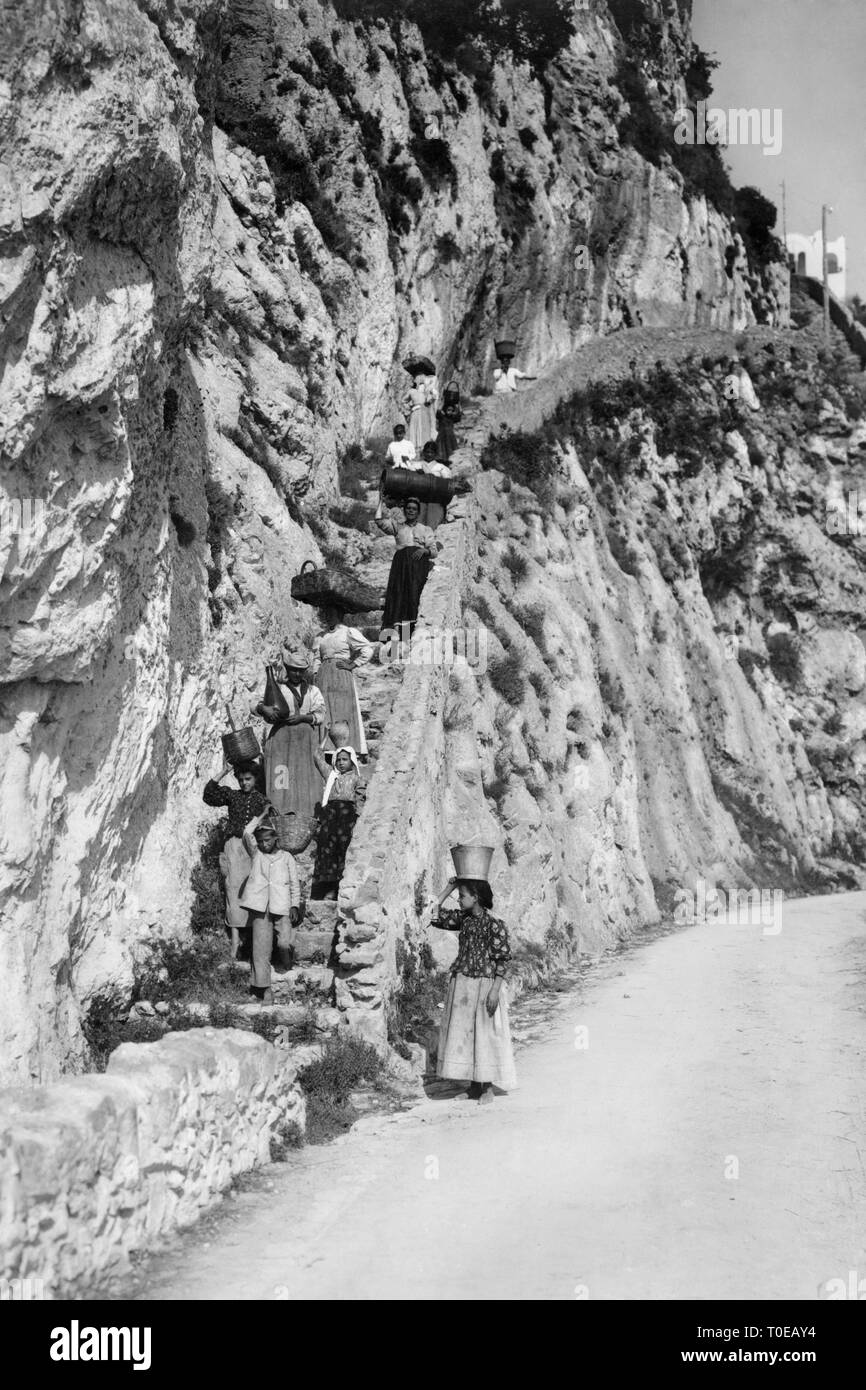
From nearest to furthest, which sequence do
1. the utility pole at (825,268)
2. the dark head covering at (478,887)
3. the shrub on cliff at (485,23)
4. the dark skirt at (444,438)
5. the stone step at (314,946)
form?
the dark head covering at (478,887) → the stone step at (314,946) → the dark skirt at (444,438) → the shrub on cliff at (485,23) → the utility pole at (825,268)

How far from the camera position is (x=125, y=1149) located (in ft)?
20.3

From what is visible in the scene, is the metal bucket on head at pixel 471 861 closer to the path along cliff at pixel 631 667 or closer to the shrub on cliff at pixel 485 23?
the path along cliff at pixel 631 667

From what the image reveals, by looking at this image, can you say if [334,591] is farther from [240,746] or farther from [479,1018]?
[479,1018]

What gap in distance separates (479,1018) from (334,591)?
316 inches

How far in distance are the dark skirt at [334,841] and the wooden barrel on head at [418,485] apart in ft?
24.7

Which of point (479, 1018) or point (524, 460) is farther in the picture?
point (524, 460)

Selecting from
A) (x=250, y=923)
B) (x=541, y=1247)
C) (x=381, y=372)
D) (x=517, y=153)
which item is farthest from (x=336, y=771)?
(x=517, y=153)

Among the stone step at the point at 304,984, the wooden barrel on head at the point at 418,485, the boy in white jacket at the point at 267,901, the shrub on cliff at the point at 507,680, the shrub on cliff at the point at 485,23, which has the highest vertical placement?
the shrub on cliff at the point at 485,23

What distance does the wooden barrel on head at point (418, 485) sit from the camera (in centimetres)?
1894

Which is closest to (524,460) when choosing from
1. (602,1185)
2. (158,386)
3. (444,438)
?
(444,438)

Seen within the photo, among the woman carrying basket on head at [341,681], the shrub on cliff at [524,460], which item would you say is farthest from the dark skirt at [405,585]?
the shrub on cliff at [524,460]

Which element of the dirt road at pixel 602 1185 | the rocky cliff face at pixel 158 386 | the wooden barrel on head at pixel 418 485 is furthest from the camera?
the wooden barrel on head at pixel 418 485

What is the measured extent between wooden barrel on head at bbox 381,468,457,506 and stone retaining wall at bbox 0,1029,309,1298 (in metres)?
12.0
